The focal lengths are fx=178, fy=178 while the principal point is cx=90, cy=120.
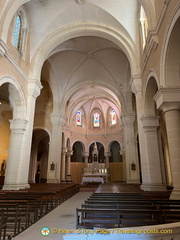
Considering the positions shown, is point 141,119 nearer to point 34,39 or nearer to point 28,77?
point 28,77

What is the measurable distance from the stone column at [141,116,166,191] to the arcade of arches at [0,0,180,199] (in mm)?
45

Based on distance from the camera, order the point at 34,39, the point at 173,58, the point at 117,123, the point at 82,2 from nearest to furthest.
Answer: the point at 173,58 < the point at 82,2 < the point at 34,39 < the point at 117,123

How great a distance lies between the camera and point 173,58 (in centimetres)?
617

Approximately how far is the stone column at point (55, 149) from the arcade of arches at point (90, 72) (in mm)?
90

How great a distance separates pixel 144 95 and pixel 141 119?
1307 millimetres

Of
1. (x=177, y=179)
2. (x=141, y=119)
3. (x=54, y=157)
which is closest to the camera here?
(x=177, y=179)

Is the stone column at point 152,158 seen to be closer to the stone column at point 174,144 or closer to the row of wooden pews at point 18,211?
the stone column at point 174,144

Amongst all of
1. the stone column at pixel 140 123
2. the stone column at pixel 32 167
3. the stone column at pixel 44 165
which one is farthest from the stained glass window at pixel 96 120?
the stone column at pixel 140 123

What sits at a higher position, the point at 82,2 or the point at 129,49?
the point at 82,2

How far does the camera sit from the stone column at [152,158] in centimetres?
848

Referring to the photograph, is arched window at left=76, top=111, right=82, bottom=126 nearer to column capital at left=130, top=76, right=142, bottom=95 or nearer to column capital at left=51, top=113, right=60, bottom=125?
column capital at left=51, top=113, right=60, bottom=125

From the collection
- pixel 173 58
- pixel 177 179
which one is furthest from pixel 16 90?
pixel 177 179

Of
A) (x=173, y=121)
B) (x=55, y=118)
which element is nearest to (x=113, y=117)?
(x=55, y=118)

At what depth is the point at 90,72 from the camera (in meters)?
19.1
